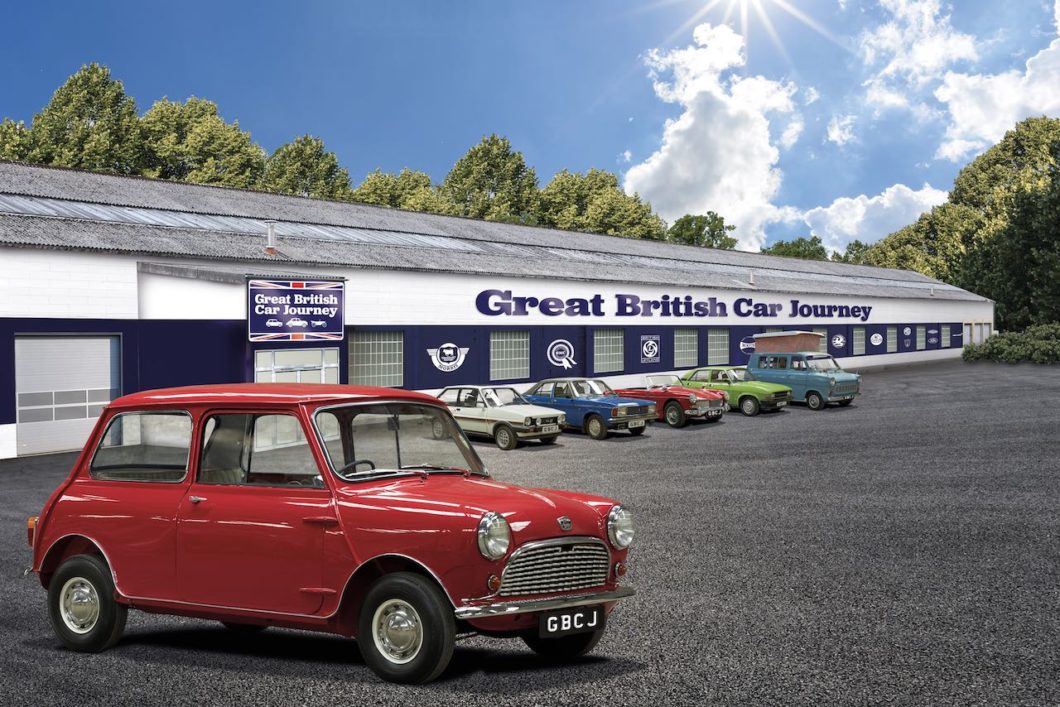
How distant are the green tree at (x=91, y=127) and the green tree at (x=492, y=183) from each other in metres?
25.8

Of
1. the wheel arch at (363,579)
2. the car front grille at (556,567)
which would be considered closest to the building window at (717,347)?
the car front grille at (556,567)

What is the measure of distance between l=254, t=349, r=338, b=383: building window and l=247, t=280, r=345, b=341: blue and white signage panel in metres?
1.19

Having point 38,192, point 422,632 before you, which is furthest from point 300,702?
point 38,192

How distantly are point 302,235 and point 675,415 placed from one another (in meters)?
13.0

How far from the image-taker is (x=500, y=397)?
73.3 ft

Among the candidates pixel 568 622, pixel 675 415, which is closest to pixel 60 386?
pixel 675 415

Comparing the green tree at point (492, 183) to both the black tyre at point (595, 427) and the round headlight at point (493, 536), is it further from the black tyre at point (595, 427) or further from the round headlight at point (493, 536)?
the round headlight at point (493, 536)

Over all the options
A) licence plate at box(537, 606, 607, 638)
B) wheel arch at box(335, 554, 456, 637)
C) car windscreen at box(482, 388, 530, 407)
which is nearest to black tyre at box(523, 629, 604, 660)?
licence plate at box(537, 606, 607, 638)

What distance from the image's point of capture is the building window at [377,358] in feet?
86.0

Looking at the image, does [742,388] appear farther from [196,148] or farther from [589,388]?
[196,148]

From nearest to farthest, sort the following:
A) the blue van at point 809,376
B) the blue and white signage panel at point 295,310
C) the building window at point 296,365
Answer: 1. the blue and white signage panel at point 295,310
2. the building window at point 296,365
3. the blue van at point 809,376

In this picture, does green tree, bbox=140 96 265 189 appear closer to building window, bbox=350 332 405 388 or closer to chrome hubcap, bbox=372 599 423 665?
building window, bbox=350 332 405 388

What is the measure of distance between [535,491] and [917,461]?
13.2 m

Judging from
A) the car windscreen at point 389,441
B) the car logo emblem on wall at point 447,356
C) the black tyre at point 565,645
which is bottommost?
the black tyre at point 565,645
